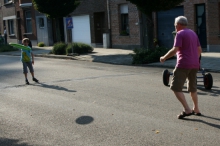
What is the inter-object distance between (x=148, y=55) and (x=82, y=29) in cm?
1438

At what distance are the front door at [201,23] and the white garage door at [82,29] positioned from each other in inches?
428

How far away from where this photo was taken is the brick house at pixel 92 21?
95.3ft

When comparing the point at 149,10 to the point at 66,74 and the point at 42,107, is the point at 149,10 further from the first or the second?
the point at 42,107

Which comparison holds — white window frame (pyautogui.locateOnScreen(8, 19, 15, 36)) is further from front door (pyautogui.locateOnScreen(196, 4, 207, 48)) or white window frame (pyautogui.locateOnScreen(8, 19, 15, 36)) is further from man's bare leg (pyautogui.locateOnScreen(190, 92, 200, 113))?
man's bare leg (pyautogui.locateOnScreen(190, 92, 200, 113))

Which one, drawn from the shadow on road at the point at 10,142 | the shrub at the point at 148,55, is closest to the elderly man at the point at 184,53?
the shadow on road at the point at 10,142

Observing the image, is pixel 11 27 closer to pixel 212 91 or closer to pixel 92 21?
pixel 92 21

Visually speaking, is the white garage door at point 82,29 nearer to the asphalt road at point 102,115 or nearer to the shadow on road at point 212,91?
the asphalt road at point 102,115

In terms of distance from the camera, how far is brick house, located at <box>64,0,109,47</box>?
29062 millimetres

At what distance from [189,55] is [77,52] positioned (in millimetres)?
17352

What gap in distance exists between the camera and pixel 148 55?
17781 mm

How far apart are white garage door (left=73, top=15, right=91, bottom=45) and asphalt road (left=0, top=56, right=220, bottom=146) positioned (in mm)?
18315

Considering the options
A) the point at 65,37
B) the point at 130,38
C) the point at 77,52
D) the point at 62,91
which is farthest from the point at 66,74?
the point at 65,37

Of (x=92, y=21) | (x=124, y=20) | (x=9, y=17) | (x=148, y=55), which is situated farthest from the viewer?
(x=9, y=17)

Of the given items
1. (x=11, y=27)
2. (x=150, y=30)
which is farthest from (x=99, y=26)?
(x=11, y=27)
